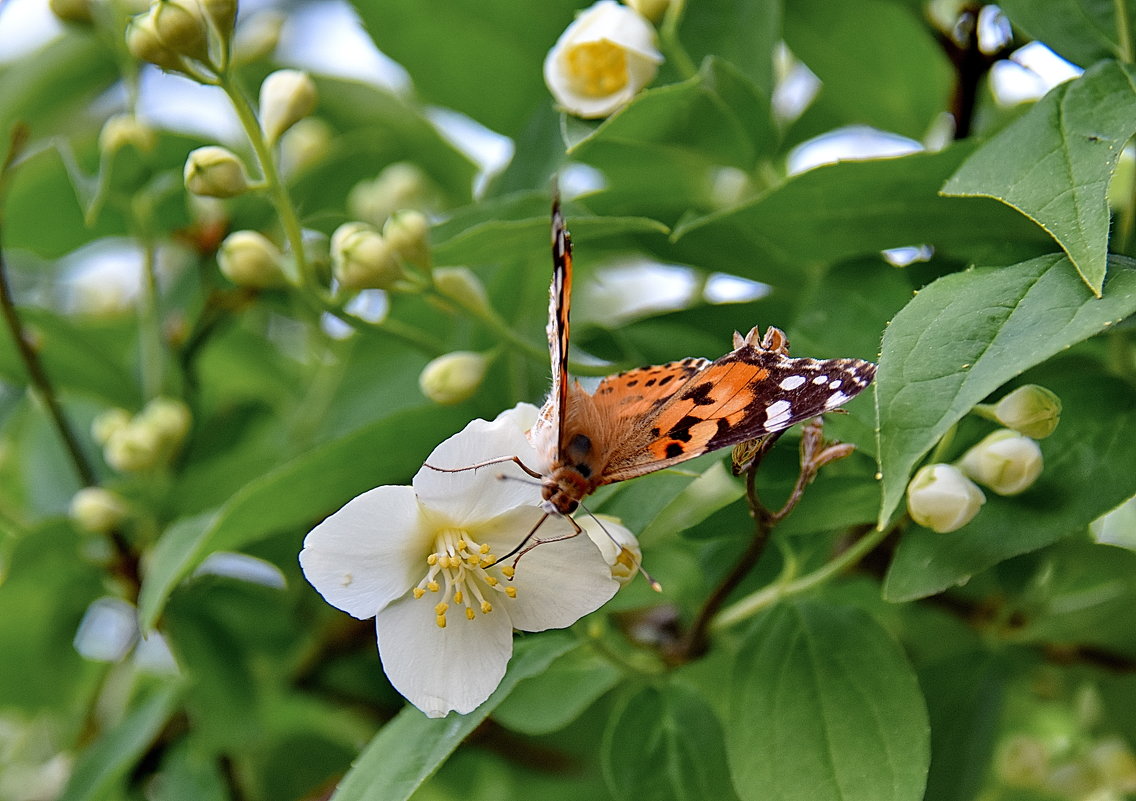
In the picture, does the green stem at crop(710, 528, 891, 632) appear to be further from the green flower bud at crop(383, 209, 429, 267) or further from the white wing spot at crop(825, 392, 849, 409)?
the green flower bud at crop(383, 209, 429, 267)

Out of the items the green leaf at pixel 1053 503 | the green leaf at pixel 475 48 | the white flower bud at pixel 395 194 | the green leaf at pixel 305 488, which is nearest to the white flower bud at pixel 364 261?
the green leaf at pixel 305 488

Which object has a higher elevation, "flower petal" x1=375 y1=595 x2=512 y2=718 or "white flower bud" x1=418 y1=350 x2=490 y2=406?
"white flower bud" x1=418 y1=350 x2=490 y2=406

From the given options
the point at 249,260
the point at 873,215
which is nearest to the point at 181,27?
the point at 249,260

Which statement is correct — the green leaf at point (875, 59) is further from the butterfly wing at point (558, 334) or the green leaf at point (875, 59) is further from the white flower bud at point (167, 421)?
the white flower bud at point (167, 421)

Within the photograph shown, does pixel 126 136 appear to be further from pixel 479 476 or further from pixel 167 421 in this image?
pixel 479 476

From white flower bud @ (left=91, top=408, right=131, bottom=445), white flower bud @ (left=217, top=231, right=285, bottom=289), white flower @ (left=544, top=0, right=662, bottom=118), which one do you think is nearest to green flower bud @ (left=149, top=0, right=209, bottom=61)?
white flower bud @ (left=217, top=231, right=285, bottom=289)

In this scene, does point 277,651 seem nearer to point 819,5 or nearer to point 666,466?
point 666,466
